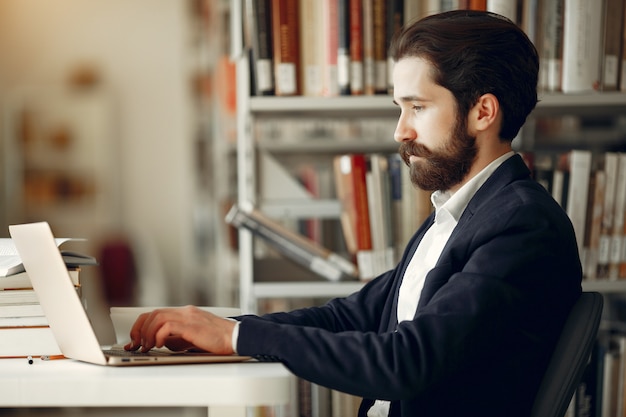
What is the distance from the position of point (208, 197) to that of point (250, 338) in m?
4.08

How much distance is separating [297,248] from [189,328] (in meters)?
0.93

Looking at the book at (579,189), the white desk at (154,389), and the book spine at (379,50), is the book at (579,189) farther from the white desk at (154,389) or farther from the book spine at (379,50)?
the white desk at (154,389)

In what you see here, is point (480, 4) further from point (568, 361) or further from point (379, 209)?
point (568, 361)

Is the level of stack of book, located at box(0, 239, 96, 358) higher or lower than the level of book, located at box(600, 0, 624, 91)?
lower

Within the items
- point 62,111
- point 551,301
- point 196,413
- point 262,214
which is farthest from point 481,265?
point 62,111

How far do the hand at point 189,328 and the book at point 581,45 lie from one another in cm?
120

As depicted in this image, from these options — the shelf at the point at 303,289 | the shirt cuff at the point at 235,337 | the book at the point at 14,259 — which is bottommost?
the shelf at the point at 303,289

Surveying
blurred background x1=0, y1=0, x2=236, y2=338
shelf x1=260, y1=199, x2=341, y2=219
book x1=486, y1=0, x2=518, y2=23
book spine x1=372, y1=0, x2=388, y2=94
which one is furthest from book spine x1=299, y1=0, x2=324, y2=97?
blurred background x1=0, y1=0, x2=236, y2=338

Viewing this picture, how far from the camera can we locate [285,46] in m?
1.93

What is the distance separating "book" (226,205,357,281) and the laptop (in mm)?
867

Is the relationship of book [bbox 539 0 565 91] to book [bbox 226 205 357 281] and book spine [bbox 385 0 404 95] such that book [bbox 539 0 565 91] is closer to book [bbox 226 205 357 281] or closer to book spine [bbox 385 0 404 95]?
book spine [bbox 385 0 404 95]

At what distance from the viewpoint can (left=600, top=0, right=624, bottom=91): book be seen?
194 cm

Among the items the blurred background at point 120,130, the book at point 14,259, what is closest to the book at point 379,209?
the book at point 14,259

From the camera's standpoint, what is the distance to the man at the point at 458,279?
1.04 meters
